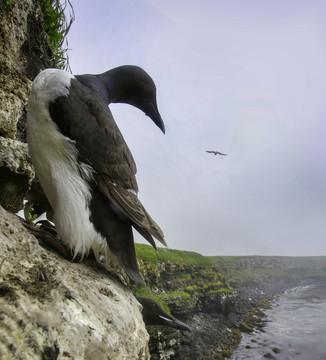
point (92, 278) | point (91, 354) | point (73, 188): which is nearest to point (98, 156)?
point (73, 188)

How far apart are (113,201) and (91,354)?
118 cm

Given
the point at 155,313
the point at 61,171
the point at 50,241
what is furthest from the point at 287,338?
the point at 61,171

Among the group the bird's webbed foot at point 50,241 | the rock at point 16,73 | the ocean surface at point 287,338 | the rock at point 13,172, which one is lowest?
the ocean surface at point 287,338

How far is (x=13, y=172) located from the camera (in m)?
2.62

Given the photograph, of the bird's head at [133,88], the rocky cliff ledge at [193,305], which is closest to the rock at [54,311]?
the bird's head at [133,88]

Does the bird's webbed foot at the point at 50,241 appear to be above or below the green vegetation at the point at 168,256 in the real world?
below

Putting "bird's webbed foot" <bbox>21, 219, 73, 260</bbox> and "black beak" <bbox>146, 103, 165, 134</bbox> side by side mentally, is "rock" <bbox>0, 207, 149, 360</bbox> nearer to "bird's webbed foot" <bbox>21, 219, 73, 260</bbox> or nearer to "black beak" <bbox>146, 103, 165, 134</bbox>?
"bird's webbed foot" <bbox>21, 219, 73, 260</bbox>

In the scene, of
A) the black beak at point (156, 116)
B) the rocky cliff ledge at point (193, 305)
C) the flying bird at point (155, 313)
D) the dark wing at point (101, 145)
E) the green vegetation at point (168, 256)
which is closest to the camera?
the dark wing at point (101, 145)

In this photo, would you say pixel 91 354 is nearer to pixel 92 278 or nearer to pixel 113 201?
pixel 92 278

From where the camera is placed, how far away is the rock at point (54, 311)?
4.00ft

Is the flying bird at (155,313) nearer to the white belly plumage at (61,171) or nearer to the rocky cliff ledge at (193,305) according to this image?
the white belly plumage at (61,171)

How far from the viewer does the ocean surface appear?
19.3 meters

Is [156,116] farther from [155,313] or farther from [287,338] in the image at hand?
[287,338]

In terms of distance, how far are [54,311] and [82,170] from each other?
1266 mm
